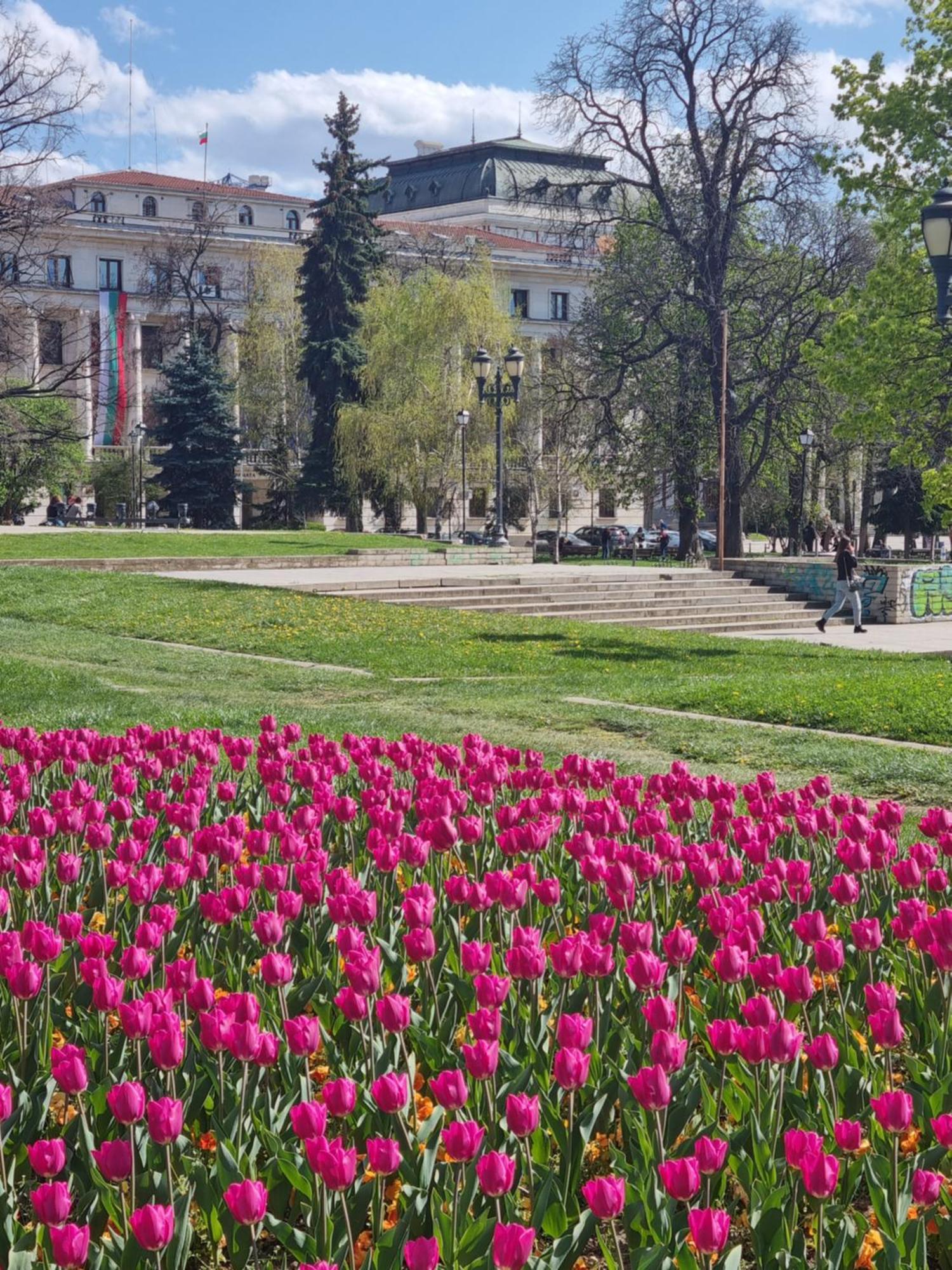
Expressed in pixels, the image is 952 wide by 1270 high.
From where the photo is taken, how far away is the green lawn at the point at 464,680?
35.3 feet

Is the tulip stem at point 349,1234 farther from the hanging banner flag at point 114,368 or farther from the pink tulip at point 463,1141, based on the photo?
the hanging banner flag at point 114,368

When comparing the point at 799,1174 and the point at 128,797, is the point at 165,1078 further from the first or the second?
the point at 128,797

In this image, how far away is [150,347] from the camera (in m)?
81.9

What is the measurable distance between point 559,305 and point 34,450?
Result: 63.5m

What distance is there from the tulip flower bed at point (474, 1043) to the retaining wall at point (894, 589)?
24.9 metres

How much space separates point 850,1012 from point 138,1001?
6.00 ft

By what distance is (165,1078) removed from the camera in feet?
11.4

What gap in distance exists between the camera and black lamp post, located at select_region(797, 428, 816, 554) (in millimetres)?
45719

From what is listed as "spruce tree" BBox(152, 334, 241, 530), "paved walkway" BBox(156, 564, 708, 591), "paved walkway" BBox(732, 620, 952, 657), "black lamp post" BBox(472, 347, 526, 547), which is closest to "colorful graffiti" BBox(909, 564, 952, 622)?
"paved walkway" BBox(732, 620, 952, 657)

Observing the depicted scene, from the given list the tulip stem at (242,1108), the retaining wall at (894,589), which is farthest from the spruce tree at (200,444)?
the tulip stem at (242,1108)

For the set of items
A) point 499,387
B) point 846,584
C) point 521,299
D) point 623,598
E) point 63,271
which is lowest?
point 623,598

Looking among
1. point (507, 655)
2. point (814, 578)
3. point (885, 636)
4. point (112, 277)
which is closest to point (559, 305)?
point (112, 277)

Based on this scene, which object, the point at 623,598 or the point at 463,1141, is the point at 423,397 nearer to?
the point at 623,598

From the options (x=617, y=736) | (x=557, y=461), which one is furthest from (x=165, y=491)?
(x=617, y=736)
